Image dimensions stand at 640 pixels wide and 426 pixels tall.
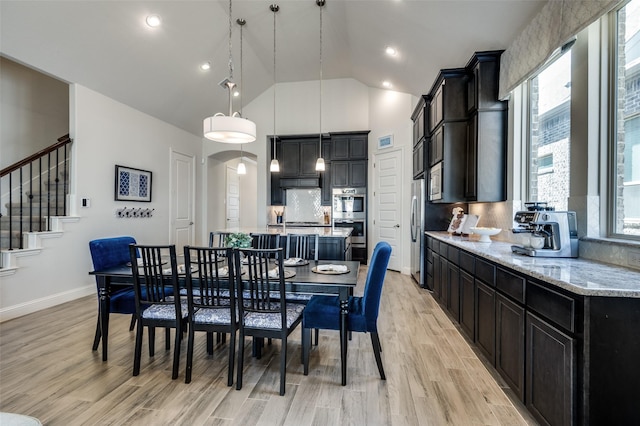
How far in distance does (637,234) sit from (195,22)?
17.6 feet

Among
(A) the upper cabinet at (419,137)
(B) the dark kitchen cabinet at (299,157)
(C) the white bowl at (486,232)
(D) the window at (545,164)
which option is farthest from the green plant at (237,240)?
(B) the dark kitchen cabinet at (299,157)

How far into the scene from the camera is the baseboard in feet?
11.0

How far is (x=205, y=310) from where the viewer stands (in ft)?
7.36

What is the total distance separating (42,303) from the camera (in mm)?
3695

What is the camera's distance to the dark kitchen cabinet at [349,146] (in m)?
6.71

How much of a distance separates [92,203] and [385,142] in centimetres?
522

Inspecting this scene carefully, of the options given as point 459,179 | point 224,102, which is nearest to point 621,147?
point 459,179

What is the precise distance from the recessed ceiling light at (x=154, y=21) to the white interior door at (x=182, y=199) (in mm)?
2522

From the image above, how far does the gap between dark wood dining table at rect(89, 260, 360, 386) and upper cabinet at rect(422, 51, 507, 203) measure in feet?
6.37

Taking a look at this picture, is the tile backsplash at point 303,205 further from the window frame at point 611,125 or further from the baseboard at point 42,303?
the window frame at point 611,125

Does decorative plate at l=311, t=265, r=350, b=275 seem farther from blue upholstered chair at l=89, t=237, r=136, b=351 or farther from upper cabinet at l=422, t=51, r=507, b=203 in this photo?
upper cabinet at l=422, t=51, r=507, b=203

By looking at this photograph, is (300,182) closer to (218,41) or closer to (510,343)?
(218,41)

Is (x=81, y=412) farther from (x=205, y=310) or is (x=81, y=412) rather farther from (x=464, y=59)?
(x=464, y=59)

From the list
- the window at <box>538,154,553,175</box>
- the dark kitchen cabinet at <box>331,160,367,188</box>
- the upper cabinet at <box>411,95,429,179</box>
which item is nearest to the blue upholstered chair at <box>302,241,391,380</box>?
the window at <box>538,154,553,175</box>
